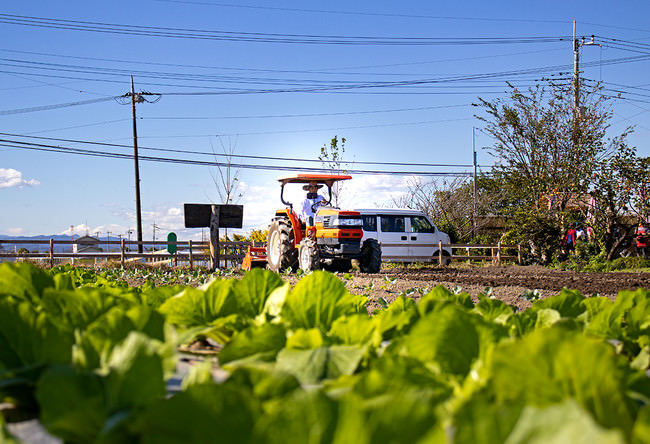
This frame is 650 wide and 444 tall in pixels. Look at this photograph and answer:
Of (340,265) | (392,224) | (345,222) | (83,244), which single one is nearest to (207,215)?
(340,265)

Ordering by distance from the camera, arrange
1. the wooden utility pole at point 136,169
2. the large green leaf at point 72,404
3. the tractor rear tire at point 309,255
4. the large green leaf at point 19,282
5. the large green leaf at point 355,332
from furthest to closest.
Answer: the wooden utility pole at point 136,169, the tractor rear tire at point 309,255, the large green leaf at point 19,282, the large green leaf at point 355,332, the large green leaf at point 72,404

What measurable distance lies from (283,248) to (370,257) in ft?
8.24

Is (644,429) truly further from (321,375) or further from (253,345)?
(253,345)

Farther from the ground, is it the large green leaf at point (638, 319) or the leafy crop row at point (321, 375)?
the leafy crop row at point (321, 375)

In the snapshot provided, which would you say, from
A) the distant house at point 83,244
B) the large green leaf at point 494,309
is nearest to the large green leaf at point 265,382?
the large green leaf at point 494,309

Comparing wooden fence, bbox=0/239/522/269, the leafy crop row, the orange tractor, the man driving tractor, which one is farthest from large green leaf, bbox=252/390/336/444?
wooden fence, bbox=0/239/522/269

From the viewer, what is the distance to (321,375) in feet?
2.51

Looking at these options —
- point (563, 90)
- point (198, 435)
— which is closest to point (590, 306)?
point (198, 435)

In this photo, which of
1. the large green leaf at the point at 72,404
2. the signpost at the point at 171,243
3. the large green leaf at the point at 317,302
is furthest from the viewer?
the signpost at the point at 171,243

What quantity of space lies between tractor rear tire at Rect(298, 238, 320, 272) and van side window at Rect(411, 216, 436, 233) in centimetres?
1073

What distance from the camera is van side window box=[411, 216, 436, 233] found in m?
23.7

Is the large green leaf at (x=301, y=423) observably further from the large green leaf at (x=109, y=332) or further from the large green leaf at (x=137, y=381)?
the large green leaf at (x=109, y=332)

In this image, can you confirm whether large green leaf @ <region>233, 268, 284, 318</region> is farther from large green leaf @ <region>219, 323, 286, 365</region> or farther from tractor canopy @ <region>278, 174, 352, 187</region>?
tractor canopy @ <region>278, 174, 352, 187</region>

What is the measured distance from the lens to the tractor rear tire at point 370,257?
614 inches
